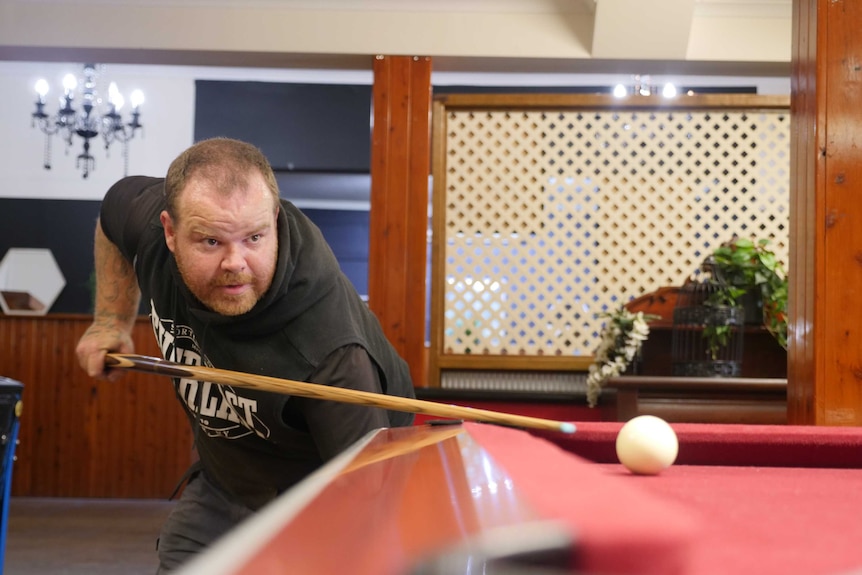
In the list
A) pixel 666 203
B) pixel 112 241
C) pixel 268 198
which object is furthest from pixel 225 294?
pixel 666 203

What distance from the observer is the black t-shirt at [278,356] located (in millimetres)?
1760

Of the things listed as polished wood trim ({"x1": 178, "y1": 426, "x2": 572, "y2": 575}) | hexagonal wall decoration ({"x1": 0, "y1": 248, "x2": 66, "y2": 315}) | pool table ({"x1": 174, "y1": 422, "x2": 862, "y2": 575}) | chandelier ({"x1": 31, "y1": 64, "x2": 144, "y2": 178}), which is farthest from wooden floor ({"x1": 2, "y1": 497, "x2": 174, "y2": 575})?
polished wood trim ({"x1": 178, "y1": 426, "x2": 572, "y2": 575})

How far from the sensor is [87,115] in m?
6.63

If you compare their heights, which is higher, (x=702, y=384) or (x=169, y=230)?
(x=169, y=230)

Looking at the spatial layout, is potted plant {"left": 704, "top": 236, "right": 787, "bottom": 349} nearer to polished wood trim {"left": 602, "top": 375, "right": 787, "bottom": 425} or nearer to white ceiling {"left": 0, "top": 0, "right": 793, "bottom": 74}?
polished wood trim {"left": 602, "top": 375, "right": 787, "bottom": 425}

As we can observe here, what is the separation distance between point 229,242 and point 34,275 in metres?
7.19

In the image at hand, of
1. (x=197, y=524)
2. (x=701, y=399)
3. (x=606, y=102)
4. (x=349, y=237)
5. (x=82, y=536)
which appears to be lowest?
→ (x=82, y=536)

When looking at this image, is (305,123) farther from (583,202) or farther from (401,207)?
(583,202)

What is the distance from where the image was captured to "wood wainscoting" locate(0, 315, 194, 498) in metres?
6.25

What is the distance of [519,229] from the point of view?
4703 millimetres

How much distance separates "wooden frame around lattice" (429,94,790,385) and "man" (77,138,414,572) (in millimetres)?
2600

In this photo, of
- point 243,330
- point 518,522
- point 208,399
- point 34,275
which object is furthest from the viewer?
point 34,275

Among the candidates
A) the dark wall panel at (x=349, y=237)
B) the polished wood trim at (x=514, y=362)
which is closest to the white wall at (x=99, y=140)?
the dark wall panel at (x=349, y=237)

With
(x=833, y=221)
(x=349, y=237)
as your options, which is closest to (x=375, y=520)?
(x=833, y=221)
